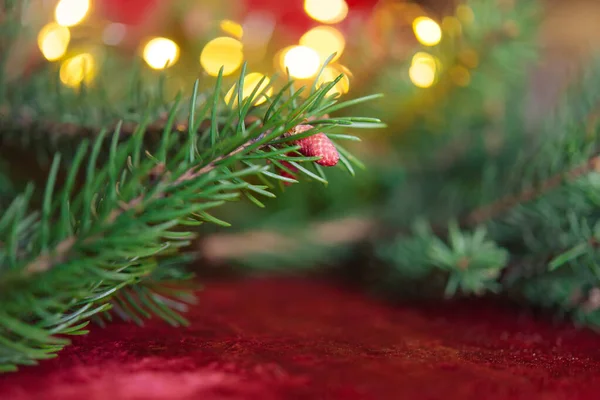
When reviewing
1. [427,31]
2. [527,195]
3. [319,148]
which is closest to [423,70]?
[427,31]

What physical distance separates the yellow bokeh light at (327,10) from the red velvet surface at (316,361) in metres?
0.40

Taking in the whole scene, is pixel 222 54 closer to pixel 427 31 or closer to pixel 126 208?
pixel 427 31

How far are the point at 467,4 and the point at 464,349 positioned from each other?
0.96 ft

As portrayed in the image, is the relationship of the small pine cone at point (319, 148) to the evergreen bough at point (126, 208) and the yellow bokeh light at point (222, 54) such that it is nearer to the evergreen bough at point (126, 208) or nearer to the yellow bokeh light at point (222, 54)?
the evergreen bough at point (126, 208)

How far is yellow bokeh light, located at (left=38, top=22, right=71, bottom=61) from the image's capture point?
41cm

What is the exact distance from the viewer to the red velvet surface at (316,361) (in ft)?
0.61

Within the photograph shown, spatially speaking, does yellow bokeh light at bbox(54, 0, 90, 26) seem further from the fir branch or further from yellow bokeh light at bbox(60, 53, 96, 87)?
the fir branch

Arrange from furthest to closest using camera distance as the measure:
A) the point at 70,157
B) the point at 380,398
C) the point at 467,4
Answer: the point at 467,4 → the point at 70,157 → the point at 380,398

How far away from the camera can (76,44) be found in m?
0.45

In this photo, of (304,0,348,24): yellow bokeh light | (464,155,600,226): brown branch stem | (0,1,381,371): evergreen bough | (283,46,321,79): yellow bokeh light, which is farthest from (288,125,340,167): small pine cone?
(304,0,348,24): yellow bokeh light

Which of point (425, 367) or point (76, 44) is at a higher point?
point (76, 44)

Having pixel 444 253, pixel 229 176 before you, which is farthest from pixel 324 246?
pixel 229 176

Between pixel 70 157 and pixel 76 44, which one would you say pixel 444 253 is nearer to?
pixel 70 157

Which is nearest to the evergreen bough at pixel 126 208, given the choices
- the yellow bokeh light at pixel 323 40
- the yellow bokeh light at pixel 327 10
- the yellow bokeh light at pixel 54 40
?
the yellow bokeh light at pixel 54 40
